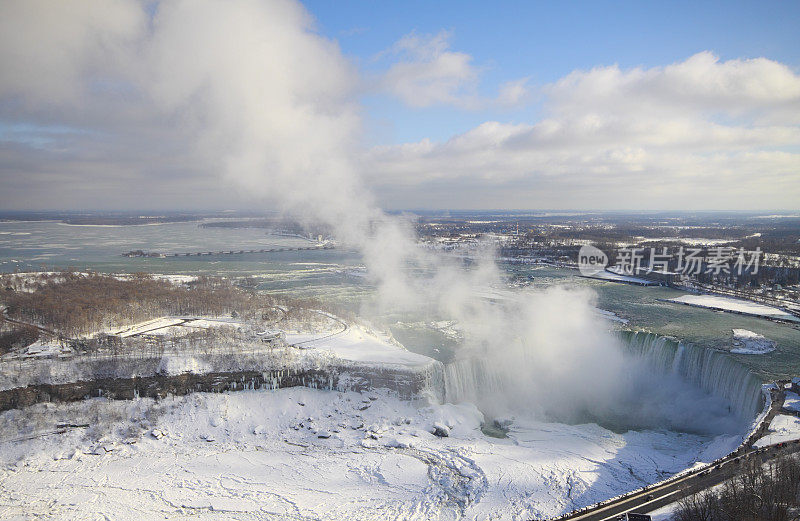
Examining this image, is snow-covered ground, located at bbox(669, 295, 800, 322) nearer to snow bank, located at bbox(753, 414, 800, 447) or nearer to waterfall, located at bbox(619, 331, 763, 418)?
waterfall, located at bbox(619, 331, 763, 418)

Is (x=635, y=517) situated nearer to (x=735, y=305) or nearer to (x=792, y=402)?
(x=792, y=402)

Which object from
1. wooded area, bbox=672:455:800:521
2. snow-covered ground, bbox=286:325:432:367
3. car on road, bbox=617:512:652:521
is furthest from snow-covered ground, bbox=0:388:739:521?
wooded area, bbox=672:455:800:521

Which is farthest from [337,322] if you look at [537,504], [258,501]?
[537,504]

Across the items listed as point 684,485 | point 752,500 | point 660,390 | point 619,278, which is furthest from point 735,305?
point 752,500

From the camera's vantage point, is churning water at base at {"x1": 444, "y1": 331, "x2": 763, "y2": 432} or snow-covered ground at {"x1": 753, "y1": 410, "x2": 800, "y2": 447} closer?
snow-covered ground at {"x1": 753, "y1": 410, "x2": 800, "y2": 447}

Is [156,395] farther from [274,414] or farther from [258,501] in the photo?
[258,501]
